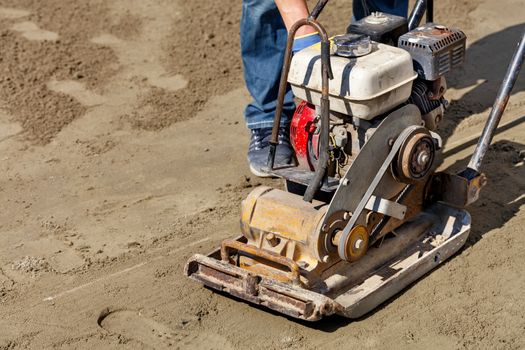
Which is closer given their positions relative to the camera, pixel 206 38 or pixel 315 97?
pixel 315 97

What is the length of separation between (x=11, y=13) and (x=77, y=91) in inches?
55.3

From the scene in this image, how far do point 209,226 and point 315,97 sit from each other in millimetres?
1142

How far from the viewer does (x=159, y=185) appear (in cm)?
540

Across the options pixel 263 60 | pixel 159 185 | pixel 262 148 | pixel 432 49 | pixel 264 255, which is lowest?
pixel 159 185

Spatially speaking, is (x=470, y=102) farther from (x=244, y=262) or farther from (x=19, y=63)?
(x=19, y=63)

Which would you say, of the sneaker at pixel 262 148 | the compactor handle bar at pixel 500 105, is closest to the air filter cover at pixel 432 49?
the compactor handle bar at pixel 500 105

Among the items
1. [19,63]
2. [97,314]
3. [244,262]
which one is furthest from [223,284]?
[19,63]

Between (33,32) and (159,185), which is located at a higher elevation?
(33,32)

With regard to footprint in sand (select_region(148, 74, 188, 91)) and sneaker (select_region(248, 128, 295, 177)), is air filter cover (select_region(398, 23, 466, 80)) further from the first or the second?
footprint in sand (select_region(148, 74, 188, 91))

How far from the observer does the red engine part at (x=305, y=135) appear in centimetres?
428

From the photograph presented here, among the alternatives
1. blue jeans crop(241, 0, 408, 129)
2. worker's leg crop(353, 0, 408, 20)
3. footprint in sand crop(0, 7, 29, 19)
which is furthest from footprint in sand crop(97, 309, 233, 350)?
footprint in sand crop(0, 7, 29, 19)

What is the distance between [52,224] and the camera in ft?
16.5

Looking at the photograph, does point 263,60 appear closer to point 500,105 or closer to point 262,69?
point 262,69

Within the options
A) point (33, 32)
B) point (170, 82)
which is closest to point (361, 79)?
point (170, 82)
